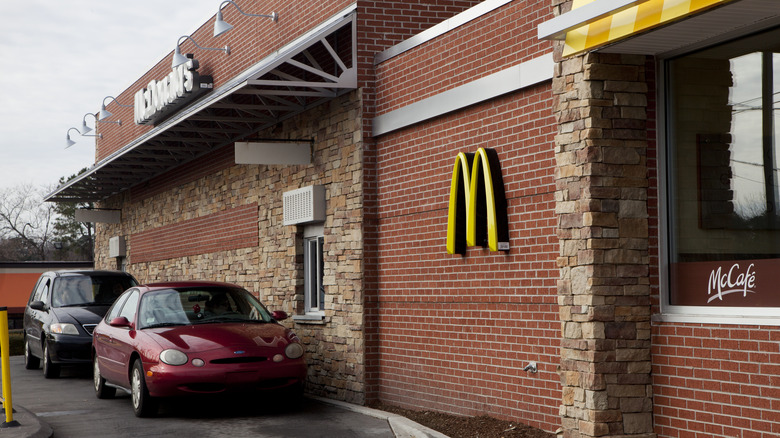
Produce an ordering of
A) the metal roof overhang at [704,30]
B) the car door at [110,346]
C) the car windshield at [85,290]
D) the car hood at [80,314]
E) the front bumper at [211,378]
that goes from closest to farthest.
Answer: the metal roof overhang at [704,30], the front bumper at [211,378], the car door at [110,346], the car hood at [80,314], the car windshield at [85,290]

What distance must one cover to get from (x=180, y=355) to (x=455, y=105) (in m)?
4.09

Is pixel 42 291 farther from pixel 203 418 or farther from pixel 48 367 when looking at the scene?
pixel 203 418

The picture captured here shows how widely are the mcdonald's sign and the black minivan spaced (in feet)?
26.5

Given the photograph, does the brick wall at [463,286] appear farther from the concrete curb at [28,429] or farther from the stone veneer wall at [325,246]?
the concrete curb at [28,429]

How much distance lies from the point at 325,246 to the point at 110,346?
310 cm

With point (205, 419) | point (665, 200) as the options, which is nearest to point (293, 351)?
point (205, 419)

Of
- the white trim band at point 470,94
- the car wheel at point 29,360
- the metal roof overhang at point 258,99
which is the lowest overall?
the car wheel at point 29,360

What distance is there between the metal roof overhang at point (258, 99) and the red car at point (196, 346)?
272 centimetres

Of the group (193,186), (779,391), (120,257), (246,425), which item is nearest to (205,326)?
(246,425)

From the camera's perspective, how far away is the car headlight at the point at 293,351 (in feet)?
36.2

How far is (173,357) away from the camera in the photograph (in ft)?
35.1

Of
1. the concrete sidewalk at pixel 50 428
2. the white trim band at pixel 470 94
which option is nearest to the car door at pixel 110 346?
the concrete sidewalk at pixel 50 428

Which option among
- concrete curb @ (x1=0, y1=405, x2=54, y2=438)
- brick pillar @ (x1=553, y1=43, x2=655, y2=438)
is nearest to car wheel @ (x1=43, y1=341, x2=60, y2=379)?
concrete curb @ (x1=0, y1=405, x2=54, y2=438)

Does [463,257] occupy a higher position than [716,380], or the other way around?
[463,257]
